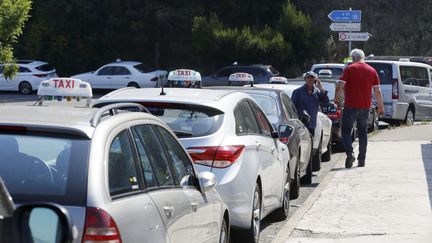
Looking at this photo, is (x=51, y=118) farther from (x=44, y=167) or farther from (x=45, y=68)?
(x=45, y=68)

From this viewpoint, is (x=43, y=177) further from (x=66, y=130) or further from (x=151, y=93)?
(x=151, y=93)

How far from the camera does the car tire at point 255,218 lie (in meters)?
8.45

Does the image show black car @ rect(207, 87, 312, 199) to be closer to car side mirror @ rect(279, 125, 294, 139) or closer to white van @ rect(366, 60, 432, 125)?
car side mirror @ rect(279, 125, 294, 139)

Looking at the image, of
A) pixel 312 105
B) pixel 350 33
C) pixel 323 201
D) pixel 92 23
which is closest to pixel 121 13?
pixel 92 23

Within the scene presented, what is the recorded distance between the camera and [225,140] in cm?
817

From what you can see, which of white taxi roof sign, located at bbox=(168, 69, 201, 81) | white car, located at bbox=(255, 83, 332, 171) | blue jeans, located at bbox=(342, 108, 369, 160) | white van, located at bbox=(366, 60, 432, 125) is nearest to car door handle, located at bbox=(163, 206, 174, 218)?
white car, located at bbox=(255, 83, 332, 171)

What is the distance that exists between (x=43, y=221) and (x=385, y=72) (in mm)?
21532

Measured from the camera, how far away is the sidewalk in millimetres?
9250

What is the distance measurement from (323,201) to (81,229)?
7.32 metres

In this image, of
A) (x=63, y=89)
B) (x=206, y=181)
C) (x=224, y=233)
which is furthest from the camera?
(x=63, y=89)

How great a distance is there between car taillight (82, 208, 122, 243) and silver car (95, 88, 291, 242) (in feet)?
11.8

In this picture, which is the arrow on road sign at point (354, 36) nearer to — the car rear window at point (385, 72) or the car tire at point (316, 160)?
the car rear window at point (385, 72)

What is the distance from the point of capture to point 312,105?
47.6 feet

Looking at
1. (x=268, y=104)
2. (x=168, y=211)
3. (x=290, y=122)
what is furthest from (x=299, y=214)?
(x=168, y=211)
